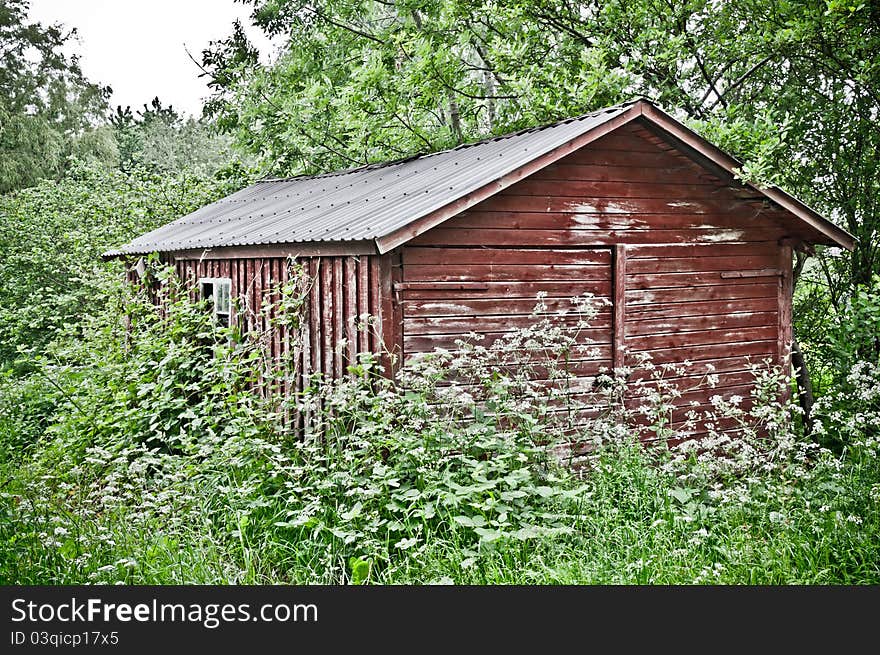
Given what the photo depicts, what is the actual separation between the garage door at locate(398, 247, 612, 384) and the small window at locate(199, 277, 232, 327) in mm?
3113

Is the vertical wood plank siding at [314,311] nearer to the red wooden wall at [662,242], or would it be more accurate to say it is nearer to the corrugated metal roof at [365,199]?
the corrugated metal roof at [365,199]

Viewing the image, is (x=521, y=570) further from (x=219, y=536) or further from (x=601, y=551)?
(x=219, y=536)

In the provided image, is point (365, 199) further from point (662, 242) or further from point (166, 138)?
point (166, 138)

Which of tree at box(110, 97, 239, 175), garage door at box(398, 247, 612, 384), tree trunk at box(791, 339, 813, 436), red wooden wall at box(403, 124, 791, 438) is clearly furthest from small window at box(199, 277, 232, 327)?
tree at box(110, 97, 239, 175)

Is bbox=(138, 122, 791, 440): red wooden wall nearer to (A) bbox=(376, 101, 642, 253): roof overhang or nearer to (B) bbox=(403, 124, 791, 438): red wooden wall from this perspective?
(B) bbox=(403, 124, 791, 438): red wooden wall

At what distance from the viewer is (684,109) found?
46.9ft

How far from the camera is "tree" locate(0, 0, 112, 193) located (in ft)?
85.7

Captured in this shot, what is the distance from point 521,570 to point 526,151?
14.9 ft

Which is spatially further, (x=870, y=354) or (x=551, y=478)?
(x=870, y=354)

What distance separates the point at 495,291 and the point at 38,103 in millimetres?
24326

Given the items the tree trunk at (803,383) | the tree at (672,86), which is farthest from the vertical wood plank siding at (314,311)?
the tree trunk at (803,383)

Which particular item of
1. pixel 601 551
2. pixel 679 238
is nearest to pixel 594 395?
pixel 679 238

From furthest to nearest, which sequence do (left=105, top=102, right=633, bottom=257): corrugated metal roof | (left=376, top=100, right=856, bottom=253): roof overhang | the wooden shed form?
1. the wooden shed
2. (left=105, top=102, right=633, bottom=257): corrugated metal roof
3. (left=376, top=100, right=856, bottom=253): roof overhang

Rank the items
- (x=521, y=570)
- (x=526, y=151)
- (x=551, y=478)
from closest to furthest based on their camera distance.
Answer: (x=521, y=570) < (x=551, y=478) < (x=526, y=151)
